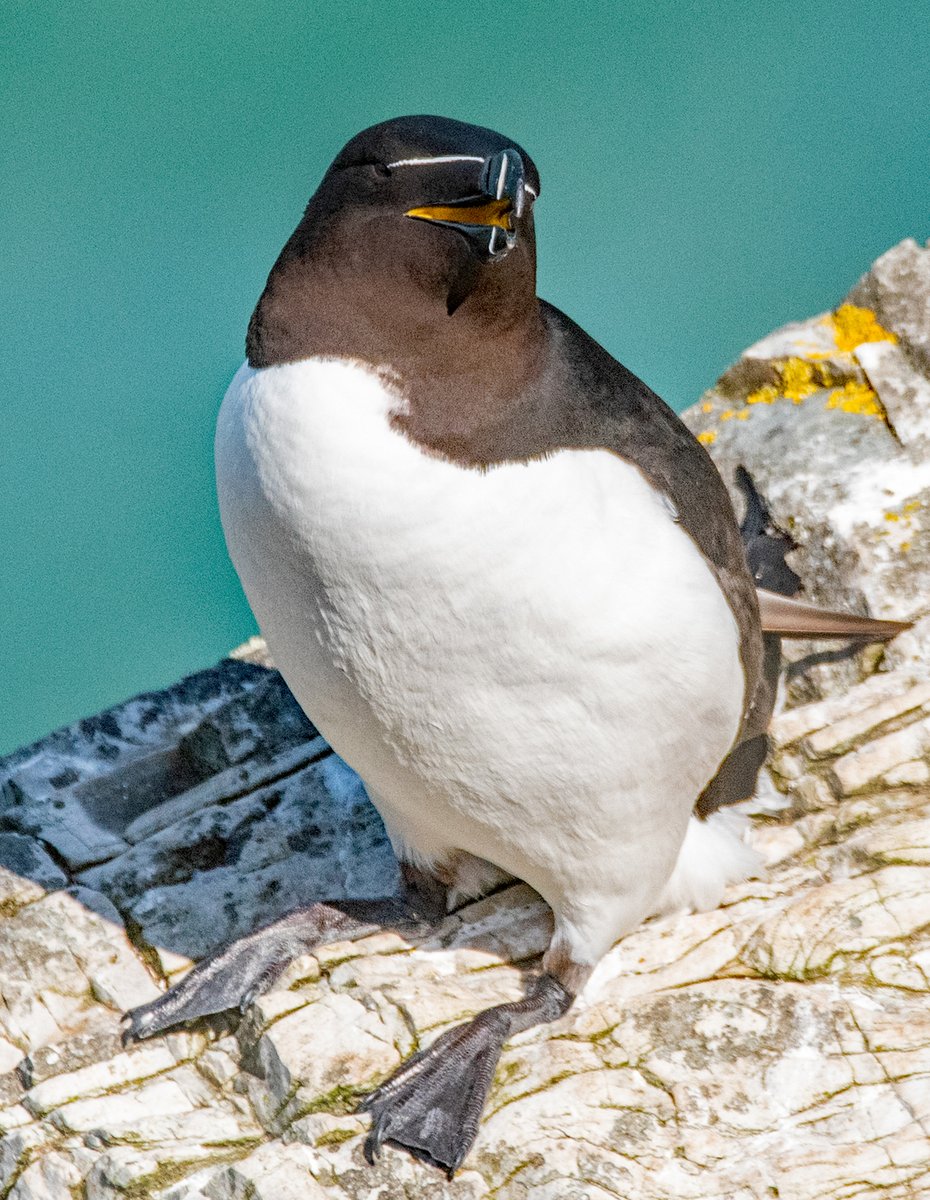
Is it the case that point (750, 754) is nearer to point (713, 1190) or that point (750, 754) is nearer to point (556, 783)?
point (556, 783)

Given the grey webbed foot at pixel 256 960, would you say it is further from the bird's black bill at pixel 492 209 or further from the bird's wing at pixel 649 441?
the bird's black bill at pixel 492 209

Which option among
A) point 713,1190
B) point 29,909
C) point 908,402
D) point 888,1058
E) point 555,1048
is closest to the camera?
point 713,1190

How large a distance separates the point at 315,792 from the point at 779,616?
141 centimetres

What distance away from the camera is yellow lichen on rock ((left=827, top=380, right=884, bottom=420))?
485cm

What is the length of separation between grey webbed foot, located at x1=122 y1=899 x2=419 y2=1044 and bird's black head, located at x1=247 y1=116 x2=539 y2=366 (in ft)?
4.81

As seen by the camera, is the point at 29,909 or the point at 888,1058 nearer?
the point at 888,1058

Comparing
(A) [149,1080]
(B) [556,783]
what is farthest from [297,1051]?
(B) [556,783]

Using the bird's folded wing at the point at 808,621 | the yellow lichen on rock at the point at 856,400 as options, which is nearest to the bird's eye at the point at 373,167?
the bird's folded wing at the point at 808,621

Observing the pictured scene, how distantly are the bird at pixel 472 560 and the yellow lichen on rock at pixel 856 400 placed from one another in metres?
1.39

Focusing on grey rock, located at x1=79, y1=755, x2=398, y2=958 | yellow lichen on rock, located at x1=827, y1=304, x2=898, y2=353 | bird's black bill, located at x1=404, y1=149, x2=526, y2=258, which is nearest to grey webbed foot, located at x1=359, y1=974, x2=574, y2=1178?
grey rock, located at x1=79, y1=755, x2=398, y2=958

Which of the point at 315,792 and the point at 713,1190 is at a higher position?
the point at 315,792

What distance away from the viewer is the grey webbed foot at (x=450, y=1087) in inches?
124

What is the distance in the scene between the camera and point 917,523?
4496 mm

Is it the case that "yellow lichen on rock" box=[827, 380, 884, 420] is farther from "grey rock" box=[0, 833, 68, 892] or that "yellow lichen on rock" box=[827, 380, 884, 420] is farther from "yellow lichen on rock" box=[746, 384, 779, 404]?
"grey rock" box=[0, 833, 68, 892]
